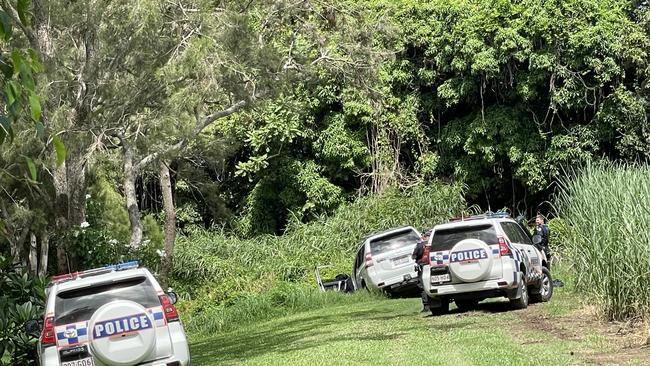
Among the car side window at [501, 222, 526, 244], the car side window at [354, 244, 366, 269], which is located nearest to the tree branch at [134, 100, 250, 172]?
the car side window at [354, 244, 366, 269]

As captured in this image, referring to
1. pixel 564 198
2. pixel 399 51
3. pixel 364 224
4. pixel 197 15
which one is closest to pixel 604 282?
pixel 564 198

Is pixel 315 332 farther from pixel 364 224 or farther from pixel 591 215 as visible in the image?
pixel 364 224

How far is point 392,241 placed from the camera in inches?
902

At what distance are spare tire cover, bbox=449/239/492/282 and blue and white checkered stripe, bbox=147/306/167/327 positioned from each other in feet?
20.8

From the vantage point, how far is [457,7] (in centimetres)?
3275

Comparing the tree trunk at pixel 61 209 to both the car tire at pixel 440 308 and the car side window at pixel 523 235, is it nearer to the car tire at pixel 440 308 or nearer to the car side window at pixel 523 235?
the car tire at pixel 440 308

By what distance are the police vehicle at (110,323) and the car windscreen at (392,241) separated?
12426 mm

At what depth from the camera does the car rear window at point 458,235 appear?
15.6m

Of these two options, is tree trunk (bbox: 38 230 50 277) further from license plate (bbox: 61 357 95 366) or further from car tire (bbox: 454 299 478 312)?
license plate (bbox: 61 357 95 366)

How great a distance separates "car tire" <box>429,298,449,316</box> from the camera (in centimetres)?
1632

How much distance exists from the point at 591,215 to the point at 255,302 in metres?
12.4

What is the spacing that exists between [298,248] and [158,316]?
70.6ft

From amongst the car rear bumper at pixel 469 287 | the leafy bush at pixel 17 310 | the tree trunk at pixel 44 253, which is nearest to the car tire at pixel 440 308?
the car rear bumper at pixel 469 287

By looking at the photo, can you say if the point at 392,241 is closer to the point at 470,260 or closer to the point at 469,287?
the point at 469,287
